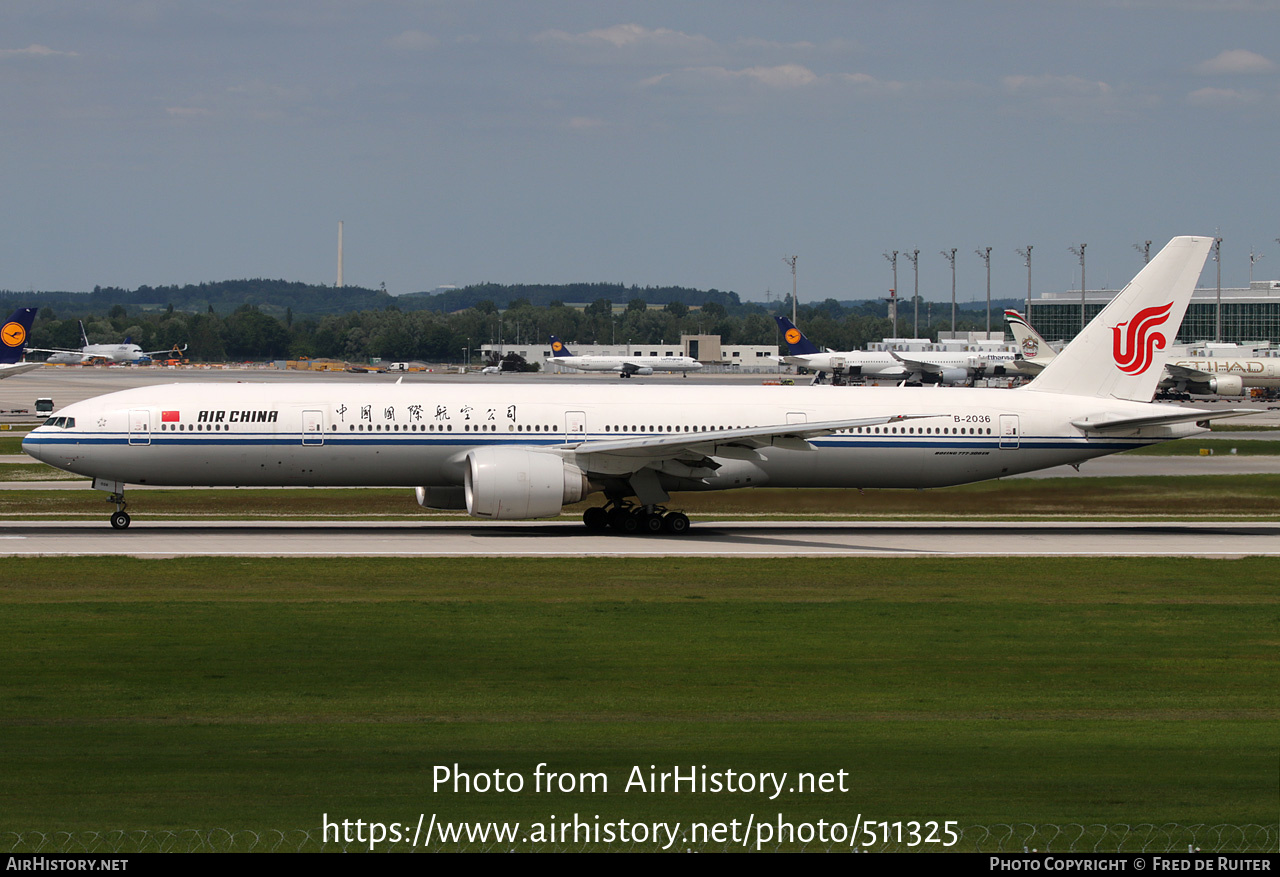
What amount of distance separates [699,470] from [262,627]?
1755 cm

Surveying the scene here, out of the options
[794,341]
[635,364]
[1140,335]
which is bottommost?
[635,364]

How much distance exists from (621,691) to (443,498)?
21.3 m

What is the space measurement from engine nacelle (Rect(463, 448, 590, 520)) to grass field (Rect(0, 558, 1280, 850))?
16.6 feet

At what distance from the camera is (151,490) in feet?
166

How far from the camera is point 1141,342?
4244cm

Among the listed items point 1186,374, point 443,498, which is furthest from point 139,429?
point 1186,374

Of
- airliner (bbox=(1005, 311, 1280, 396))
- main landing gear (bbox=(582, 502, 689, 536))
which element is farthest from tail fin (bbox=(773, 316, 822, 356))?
main landing gear (bbox=(582, 502, 689, 536))

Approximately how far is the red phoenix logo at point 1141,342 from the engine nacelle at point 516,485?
18.3 m

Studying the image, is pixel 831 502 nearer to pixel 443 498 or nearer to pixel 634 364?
pixel 443 498

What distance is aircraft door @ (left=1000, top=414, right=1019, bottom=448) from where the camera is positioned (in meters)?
41.1

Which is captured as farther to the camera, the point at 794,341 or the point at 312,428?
the point at 794,341

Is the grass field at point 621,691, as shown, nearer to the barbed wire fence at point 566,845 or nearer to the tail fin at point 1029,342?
the barbed wire fence at point 566,845

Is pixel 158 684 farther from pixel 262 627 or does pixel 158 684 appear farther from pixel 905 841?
pixel 905 841

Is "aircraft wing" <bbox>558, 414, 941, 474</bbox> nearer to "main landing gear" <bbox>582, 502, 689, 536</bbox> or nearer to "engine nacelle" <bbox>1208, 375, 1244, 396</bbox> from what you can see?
"main landing gear" <bbox>582, 502, 689, 536</bbox>
